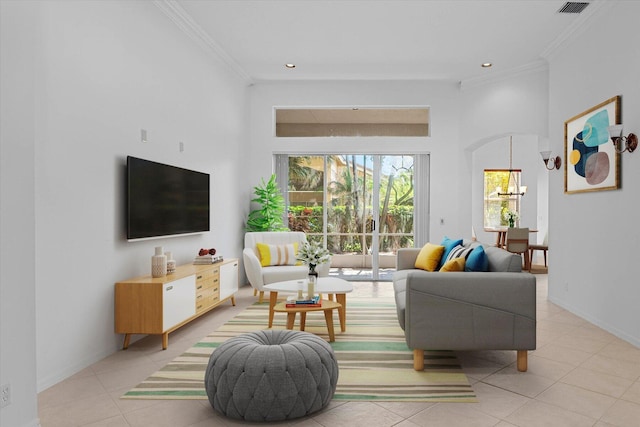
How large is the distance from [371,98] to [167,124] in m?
3.78

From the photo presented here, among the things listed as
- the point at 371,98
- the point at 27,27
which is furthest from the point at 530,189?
the point at 27,27

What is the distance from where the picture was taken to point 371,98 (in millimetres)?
7539

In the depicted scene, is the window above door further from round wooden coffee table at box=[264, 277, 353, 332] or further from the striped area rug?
the striped area rug

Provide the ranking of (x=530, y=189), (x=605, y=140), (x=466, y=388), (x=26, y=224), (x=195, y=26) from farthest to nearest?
(x=530, y=189) → (x=195, y=26) → (x=605, y=140) → (x=466, y=388) → (x=26, y=224)

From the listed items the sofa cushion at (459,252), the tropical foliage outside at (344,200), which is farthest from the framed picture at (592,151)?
the tropical foliage outside at (344,200)

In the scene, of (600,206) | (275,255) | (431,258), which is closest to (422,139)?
(431,258)

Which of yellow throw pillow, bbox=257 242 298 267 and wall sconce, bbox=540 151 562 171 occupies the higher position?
wall sconce, bbox=540 151 562 171

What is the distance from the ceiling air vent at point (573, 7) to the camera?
4.59 meters

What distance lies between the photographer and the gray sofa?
10.7 feet

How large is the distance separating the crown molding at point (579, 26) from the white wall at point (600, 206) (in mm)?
46

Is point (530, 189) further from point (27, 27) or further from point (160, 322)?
point (27, 27)

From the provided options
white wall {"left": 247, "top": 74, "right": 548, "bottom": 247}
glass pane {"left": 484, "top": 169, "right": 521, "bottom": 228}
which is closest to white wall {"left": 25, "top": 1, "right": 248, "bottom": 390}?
white wall {"left": 247, "top": 74, "right": 548, "bottom": 247}

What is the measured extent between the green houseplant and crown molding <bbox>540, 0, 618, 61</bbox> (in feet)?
13.4

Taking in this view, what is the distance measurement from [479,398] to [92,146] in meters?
3.20
